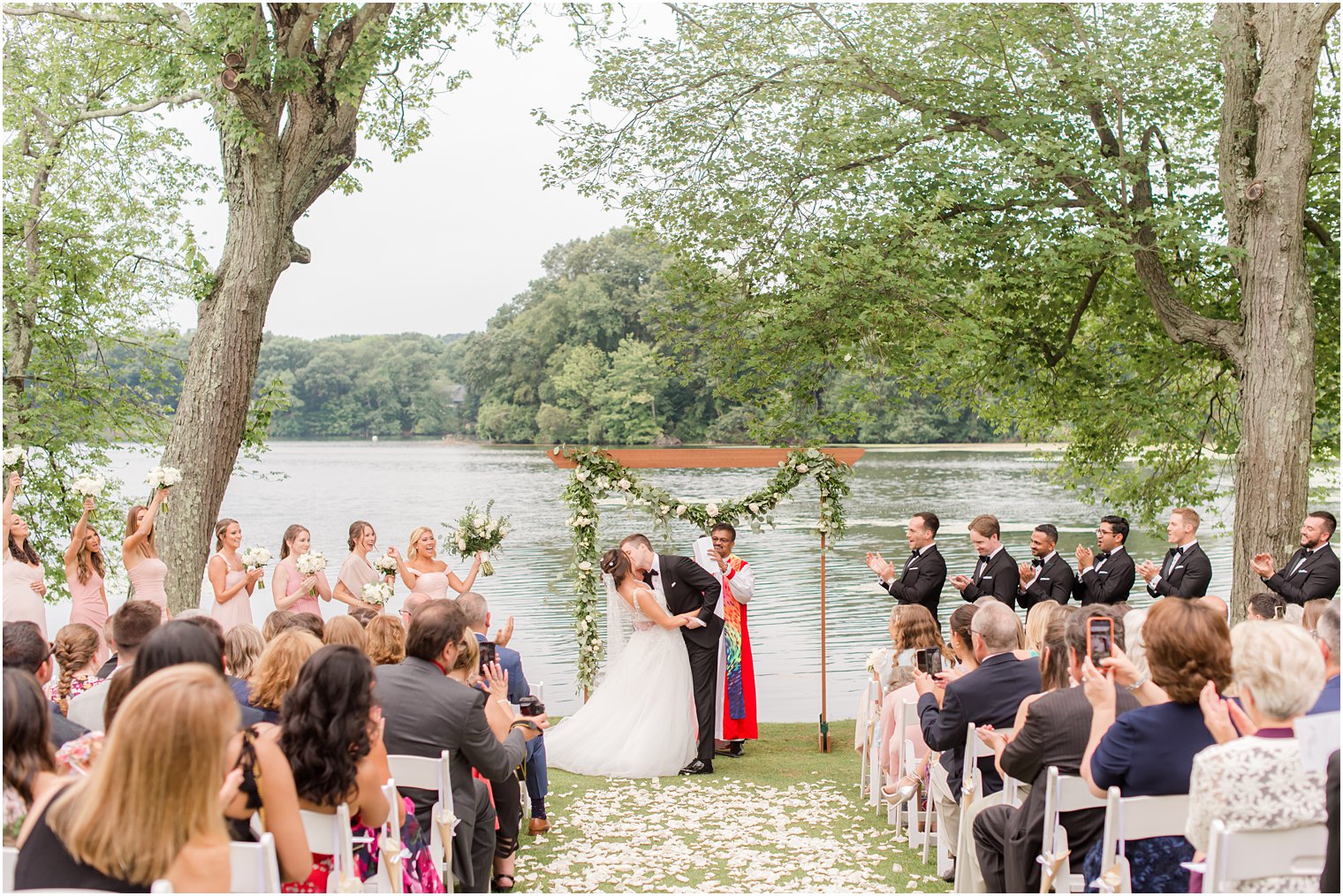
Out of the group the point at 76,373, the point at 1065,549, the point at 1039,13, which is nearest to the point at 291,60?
the point at 76,373

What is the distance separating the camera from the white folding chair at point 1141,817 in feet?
11.7

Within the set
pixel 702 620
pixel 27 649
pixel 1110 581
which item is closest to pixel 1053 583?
pixel 1110 581

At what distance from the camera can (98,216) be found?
15070mm

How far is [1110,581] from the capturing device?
797 centimetres

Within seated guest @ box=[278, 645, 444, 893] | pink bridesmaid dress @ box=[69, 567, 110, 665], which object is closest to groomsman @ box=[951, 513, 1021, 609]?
seated guest @ box=[278, 645, 444, 893]

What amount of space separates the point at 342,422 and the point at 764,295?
53319 millimetres

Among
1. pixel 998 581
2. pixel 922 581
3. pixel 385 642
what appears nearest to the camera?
pixel 385 642

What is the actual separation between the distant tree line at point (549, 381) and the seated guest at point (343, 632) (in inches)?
966

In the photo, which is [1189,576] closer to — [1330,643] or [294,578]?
[1330,643]

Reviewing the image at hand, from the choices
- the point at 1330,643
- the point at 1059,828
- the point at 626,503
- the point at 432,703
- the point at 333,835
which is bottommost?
the point at 1059,828

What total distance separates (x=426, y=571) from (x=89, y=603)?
2198 millimetres

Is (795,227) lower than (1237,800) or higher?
higher

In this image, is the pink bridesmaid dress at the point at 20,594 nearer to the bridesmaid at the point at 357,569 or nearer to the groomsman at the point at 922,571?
the bridesmaid at the point at 357,569

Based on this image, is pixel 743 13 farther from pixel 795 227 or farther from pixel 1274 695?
pixel 1274 695
